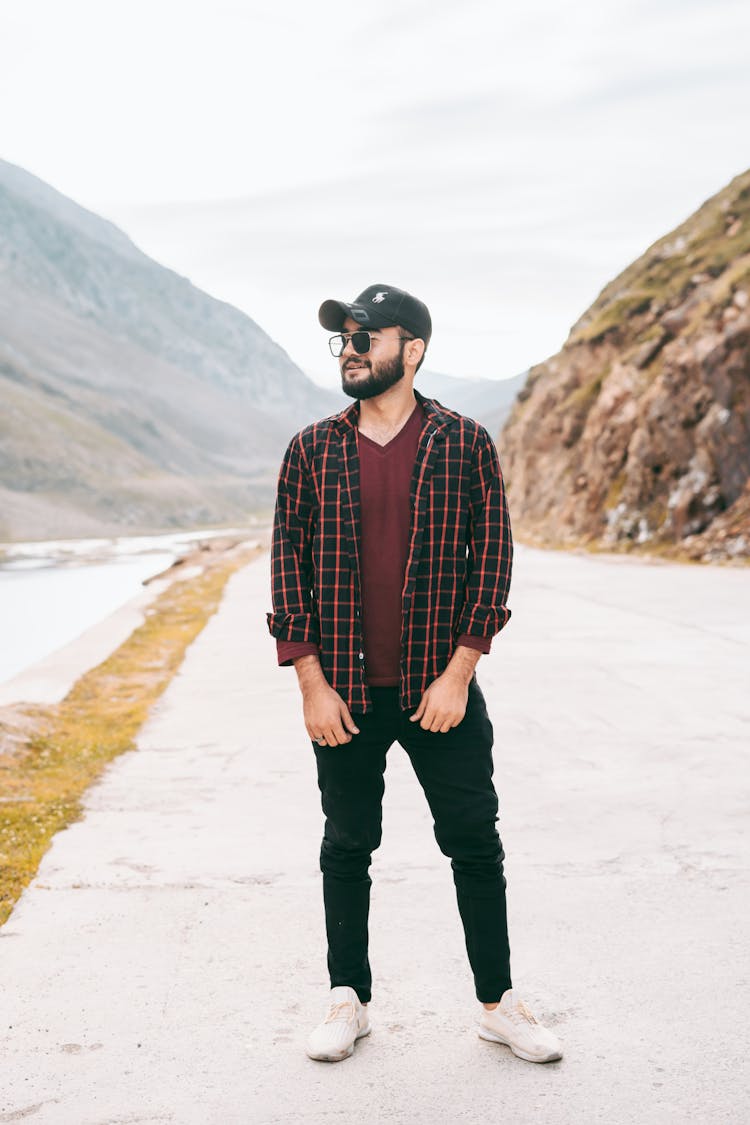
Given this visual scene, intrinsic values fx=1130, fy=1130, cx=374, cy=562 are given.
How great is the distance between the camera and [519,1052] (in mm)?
3391

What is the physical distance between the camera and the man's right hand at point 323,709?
11.4ft

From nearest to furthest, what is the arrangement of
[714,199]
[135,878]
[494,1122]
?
[494,1122]
[135,878]
[714,199]

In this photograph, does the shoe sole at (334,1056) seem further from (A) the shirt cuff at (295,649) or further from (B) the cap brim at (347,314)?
(B) the cap brim at (347,314)

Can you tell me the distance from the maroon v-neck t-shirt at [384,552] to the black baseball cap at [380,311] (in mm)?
336

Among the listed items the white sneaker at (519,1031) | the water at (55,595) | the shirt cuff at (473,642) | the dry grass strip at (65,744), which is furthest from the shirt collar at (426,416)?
the water at (55,595)

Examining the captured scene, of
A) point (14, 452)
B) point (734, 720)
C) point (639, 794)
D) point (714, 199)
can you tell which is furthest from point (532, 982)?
point (14, 452)

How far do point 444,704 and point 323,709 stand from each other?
37cm

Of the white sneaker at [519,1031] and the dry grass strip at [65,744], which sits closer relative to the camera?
the white sneaker at [519,1031]

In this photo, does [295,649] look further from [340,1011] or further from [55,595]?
[55,595]

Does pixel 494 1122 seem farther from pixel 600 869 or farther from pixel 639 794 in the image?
pixel 639 794

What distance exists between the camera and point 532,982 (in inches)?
156

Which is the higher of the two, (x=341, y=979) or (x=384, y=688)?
(x=384, y=688)

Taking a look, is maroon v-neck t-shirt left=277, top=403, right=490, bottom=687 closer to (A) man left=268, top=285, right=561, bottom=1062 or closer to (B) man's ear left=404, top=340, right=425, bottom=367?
(A) man left=268, top=285, right=561, bottom=1062

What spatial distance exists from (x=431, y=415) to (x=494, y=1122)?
2060 millimetres
